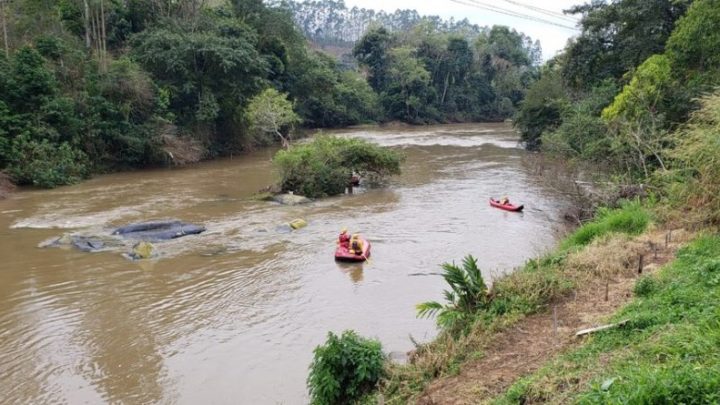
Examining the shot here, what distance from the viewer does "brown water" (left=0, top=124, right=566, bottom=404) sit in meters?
9.02

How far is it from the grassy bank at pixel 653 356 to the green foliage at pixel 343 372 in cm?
194

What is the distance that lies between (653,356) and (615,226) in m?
7.28

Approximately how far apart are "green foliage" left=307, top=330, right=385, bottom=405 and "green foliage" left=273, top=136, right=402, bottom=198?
651 inches

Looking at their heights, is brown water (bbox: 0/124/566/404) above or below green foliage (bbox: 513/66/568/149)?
below

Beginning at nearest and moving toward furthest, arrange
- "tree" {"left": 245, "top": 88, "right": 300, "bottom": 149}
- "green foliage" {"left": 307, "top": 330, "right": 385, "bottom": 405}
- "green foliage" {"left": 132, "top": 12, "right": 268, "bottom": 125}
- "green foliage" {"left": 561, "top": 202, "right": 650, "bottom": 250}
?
"green foliage" {"left": 307, "top": 330, "right": 385, "bottom": 405} < "green foliage" {"left": 561, "top": 202, "right": 650, "bottom": 250} < "green foliage" {"left": 132, "top": 12, "right": 268, "bottom": 125} < "tree" {"left": 245, "top": 88, "right": 300, "bottom": 149}

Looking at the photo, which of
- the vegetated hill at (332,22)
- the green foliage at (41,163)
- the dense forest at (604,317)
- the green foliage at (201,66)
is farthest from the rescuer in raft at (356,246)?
the vegetated hill at (332,22)

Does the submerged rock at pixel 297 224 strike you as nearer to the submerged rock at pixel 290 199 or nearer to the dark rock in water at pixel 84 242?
the submerged rock at pixel 290 199

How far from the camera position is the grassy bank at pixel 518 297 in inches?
267

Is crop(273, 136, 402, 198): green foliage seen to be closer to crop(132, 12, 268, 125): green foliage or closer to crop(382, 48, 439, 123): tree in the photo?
crop(132, 12, 268, 125): green foliage

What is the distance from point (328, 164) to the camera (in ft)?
80.0

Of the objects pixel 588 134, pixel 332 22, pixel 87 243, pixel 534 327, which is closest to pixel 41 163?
pixel 87 243

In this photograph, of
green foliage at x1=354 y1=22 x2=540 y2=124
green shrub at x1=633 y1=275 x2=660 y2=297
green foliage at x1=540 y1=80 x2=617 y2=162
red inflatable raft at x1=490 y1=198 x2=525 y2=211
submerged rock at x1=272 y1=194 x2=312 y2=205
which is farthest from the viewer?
green foliage at x1=354 y1=22 x2=540 y2=124

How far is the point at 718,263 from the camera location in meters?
6.88

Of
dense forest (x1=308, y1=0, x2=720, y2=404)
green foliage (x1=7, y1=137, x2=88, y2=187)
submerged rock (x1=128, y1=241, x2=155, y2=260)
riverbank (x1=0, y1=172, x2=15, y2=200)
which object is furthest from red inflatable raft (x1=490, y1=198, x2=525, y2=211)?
riverbank (x1=0, y1=172, x2=15, y2=200)
